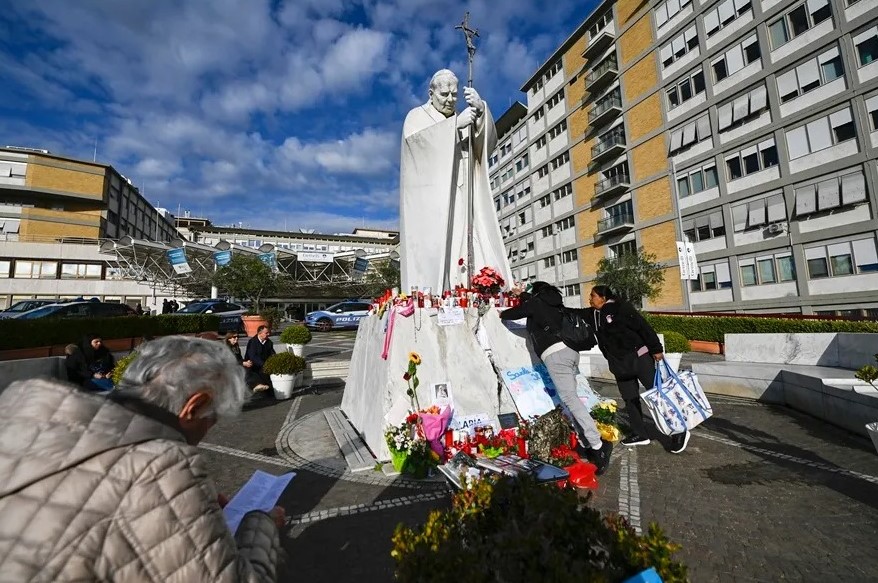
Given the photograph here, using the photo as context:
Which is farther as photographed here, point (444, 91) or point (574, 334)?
point (444, 91)

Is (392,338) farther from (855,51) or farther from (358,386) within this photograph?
(855,51)

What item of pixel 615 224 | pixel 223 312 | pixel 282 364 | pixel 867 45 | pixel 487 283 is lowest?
pixel 282 364

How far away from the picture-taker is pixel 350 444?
566 cm

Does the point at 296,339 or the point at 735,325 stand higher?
the point at 296,339

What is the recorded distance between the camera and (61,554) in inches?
42.8

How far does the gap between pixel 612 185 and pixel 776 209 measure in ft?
37.1

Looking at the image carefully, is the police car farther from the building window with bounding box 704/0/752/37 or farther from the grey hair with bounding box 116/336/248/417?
the building window with bounding box 704/0/752/37

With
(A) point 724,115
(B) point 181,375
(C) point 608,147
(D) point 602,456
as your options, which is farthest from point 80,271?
(A) point 724,115

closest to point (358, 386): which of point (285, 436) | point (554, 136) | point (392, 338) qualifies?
point (285, 436)

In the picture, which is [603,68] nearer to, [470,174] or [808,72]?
[808,72]

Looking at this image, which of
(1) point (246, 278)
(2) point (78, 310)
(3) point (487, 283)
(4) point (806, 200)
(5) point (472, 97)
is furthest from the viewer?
(1) point (246, 278)

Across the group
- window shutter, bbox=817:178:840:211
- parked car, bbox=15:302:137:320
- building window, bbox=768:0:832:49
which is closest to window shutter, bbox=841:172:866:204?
window shutter, bbox=817:178:840:211

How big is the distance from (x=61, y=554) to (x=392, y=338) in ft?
14.1

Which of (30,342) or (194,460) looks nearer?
(194,460)
